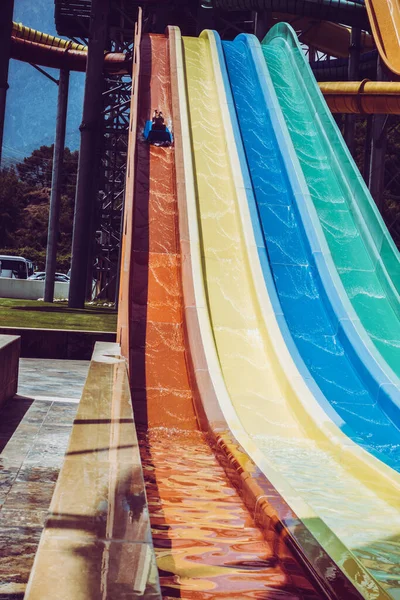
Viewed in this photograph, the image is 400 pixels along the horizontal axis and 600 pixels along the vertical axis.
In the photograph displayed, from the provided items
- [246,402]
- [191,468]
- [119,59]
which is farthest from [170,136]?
[119,59]

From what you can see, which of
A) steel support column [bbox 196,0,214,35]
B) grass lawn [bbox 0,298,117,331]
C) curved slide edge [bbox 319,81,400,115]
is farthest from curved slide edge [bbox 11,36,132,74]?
grass lawn [bbox 0,298,117,331]

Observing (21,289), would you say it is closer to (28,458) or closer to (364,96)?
(364,96)

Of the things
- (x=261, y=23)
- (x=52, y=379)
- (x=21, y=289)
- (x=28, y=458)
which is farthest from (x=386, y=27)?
(x=21, y=289)

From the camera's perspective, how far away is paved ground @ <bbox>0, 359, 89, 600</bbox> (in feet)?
8.69

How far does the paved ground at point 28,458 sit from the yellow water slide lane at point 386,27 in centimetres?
862

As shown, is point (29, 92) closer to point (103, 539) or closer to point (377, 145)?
point (377, 145)

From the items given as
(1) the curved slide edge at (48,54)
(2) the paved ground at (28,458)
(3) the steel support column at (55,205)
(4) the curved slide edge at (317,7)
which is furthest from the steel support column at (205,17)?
(2) the paved ground at (28,458)

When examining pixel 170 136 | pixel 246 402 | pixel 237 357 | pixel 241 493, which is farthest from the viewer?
pixel 170 136

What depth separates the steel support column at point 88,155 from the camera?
585 inches

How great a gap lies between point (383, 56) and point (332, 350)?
8.18m

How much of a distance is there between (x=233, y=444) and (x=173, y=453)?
0.39 metres

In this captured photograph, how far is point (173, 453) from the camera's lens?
15.0ft

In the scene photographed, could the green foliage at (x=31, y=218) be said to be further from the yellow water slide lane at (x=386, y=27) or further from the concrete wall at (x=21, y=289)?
the yellow water slide lane at (x=386, y=27)

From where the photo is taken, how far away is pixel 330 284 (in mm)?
7418
